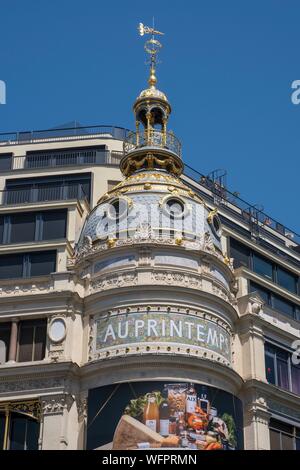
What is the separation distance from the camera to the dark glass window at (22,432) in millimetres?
46969

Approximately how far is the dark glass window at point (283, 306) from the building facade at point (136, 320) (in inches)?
32.5

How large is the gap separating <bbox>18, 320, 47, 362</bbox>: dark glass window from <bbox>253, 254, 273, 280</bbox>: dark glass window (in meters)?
17.3

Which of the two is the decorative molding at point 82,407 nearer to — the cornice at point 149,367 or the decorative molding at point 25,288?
the cornice at point 149,367

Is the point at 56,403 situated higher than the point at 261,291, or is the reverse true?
the point at 261,291

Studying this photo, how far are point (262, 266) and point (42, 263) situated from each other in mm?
15215

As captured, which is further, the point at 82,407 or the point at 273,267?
the point at 273,267

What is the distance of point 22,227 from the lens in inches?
2306

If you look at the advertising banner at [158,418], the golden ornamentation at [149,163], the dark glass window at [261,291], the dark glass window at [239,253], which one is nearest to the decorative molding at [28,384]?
the advertising banner at [158,418]

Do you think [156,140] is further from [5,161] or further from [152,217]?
[5,161]

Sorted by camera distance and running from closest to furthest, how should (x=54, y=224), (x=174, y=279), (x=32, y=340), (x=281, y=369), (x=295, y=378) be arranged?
1. (x=174, y=279)
2. (x=32, y=340)
3. (x=281, y=369)
4. (x=295, y=378)
5. (x=54, y=224)

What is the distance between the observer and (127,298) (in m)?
48.1

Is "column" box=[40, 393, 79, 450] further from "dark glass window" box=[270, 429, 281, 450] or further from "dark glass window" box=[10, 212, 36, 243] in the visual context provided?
"dark glass window" box=[10, 212, 36, 243]

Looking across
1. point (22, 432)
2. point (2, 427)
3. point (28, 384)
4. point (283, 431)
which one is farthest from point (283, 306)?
point (2, 427)
